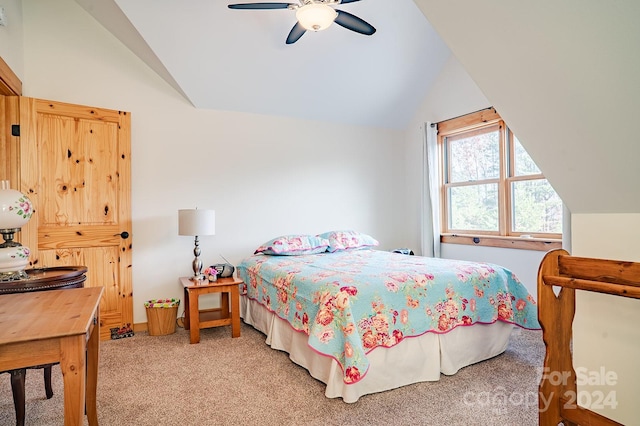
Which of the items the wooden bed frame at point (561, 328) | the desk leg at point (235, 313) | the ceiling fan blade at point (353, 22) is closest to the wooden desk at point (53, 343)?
the wooden bed frame at point (561, 328)

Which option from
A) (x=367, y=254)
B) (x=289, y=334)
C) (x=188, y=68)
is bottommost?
(x=289, y=334)

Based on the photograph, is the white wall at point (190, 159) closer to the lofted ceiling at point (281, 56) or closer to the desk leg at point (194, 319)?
the lofted ceiling at point (281, 56)

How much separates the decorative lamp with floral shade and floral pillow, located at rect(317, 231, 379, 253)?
A: 2665 millimetres

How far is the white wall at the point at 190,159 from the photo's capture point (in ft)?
11.0

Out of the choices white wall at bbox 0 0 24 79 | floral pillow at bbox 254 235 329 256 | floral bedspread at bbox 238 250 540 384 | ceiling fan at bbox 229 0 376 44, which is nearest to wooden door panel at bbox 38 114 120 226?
white wall at bbox 0 0 24 79

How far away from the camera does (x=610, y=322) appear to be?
154 centimetres

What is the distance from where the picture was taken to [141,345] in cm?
310

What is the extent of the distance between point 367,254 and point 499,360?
5.04 feet

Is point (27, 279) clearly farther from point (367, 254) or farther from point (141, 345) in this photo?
point (367, 254)

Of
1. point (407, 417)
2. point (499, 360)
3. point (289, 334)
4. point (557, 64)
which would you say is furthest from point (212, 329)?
point (557, 64)

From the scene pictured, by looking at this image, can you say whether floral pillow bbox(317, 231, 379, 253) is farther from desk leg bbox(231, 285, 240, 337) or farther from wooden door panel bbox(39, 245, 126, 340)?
wooden door panel bbox(39, 245, 126, 340)

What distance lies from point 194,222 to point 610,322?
2.97 meters

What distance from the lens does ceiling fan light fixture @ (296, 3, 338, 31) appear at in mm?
2395

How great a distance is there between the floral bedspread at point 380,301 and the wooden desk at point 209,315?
0.94 feet
